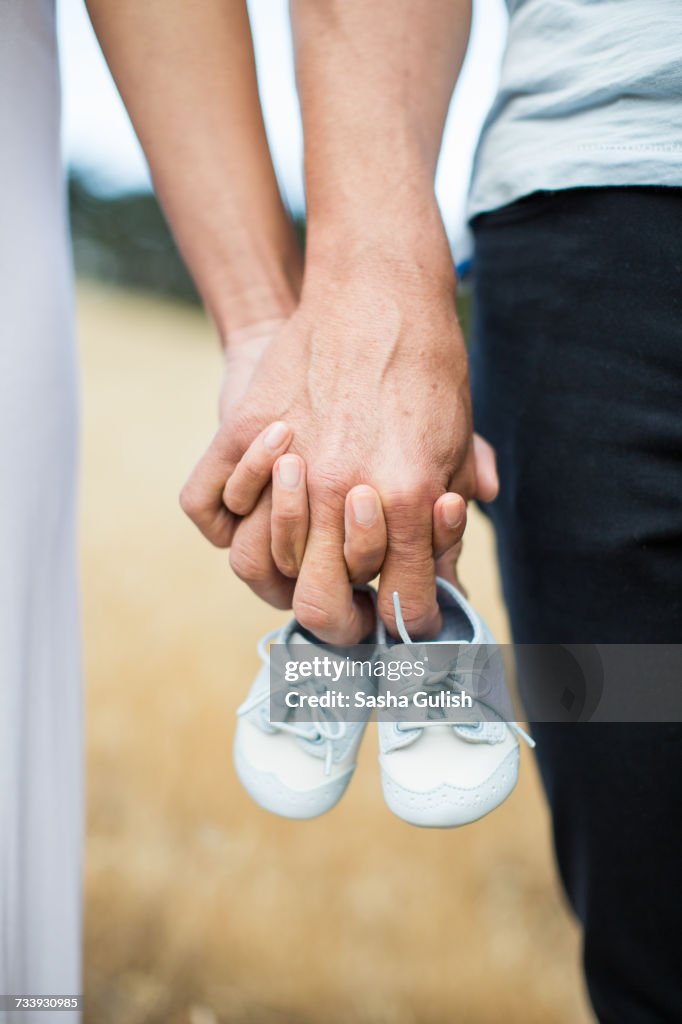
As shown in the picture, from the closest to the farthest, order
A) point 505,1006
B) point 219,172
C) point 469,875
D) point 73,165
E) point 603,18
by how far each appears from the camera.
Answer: point 603,18 < point 219,172 < point 505,1006 < point 469,875 < point 73,165

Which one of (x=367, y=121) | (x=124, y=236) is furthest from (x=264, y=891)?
(x=124, y=236)

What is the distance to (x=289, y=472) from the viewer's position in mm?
785

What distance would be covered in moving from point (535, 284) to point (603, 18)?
0.29 meters

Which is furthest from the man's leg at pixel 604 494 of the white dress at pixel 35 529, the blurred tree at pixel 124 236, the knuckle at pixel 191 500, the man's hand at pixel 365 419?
the blurred tree at pixel 124 236

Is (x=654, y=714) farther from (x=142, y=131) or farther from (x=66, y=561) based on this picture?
(x=142, y=131)

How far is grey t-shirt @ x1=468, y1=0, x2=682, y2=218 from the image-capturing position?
0.81 m

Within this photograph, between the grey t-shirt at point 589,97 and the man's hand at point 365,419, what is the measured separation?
7.2 inches

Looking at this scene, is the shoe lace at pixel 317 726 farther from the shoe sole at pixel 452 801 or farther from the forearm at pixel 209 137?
the forearm at pixel 209 137

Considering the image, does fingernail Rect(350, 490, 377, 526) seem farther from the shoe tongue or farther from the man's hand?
the shoe tongue

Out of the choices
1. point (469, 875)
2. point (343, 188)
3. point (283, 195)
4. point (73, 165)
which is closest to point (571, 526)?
point (343, 188)

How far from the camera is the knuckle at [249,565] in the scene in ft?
2.88

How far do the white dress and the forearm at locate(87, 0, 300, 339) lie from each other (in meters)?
0.10

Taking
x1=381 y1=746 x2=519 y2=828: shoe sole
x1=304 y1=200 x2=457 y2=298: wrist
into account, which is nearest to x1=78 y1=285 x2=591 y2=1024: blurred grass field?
x1=381 y1=746 x2=519 y2=828: shoe sole

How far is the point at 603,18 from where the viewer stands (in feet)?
2.76
